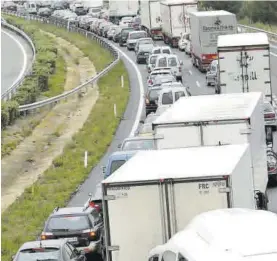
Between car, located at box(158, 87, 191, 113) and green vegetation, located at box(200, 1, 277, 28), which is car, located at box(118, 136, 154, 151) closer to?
car, located at box(158, 87, 191, 113)

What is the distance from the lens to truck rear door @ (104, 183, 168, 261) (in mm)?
15773

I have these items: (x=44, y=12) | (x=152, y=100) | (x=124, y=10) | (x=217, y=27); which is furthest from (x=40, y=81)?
(x=44, y=12)

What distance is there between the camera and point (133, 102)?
166ft

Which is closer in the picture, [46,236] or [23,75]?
[46,236]

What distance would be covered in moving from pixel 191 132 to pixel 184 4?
51.6 metres

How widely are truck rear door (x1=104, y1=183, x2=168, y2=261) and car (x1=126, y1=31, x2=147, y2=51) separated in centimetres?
6152

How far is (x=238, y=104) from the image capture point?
24844mm

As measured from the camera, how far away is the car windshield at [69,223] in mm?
20969

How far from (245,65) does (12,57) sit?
137ft

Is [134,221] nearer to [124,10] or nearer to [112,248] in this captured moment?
[112,248]

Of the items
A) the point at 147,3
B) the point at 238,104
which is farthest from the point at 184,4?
the point at 238,104

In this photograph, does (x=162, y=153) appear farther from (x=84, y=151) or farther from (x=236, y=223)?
(x=84, y=151)

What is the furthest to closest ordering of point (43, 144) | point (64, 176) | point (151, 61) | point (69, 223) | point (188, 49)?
point (188, 49) < point (151, 61) < point (43, 144) < point (64, 176) < point (69, 223)

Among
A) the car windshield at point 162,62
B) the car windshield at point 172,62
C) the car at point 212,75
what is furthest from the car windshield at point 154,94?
the car windshield at point 162,62
